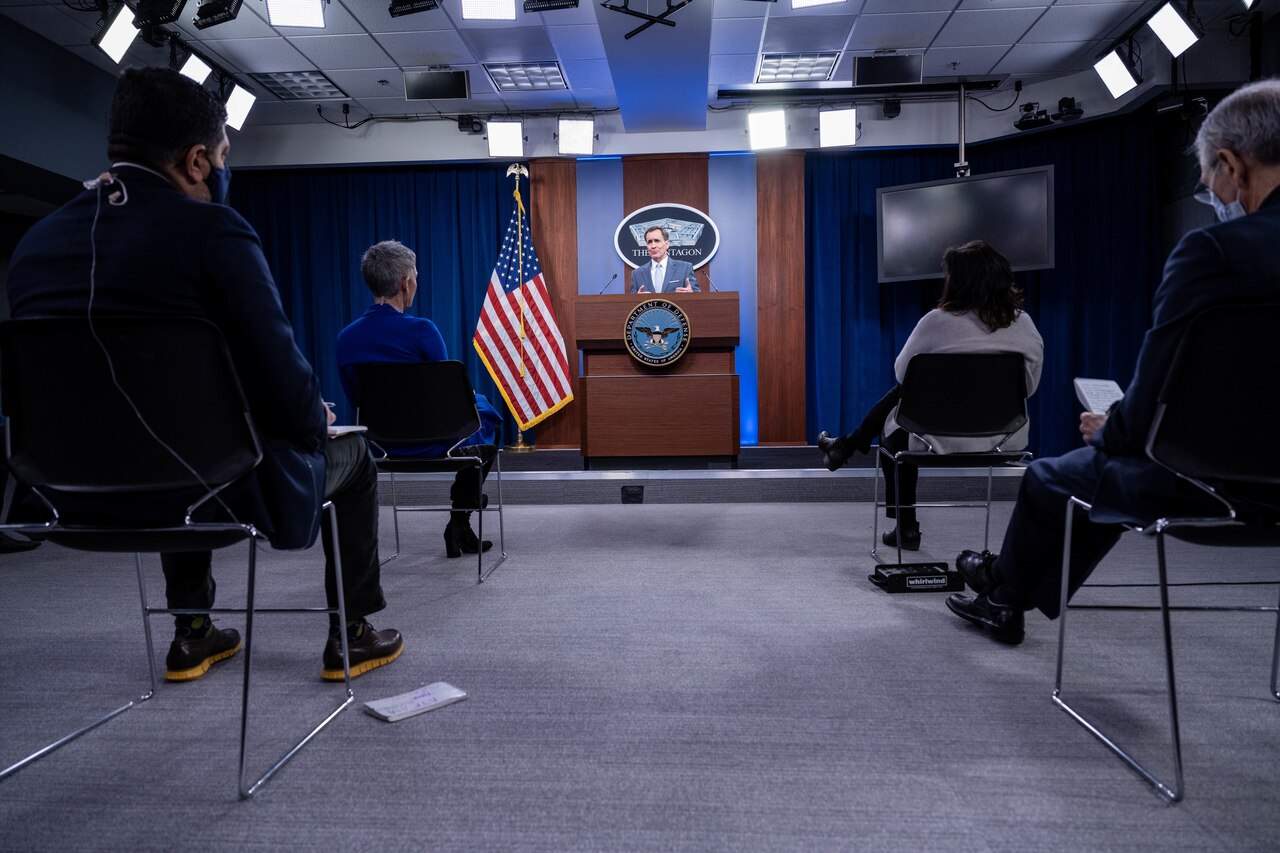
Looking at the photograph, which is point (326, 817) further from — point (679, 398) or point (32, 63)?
point (32, 63)

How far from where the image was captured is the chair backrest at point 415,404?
8.15 ft

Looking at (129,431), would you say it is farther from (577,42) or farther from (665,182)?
(665,182)

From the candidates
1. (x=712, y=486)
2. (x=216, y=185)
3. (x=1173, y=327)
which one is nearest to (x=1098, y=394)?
(x=1173, y=327)

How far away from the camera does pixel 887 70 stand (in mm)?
5344

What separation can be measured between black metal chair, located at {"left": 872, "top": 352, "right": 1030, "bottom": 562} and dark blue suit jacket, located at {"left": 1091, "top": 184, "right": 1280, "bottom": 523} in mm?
1059

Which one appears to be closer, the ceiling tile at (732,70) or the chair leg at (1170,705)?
the chair leg at (1170,705)

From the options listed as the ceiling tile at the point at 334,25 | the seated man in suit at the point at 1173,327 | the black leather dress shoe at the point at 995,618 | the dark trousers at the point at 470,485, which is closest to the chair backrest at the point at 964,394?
the black leather dress shoe at the point at 995,618

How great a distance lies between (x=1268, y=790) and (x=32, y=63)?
698 centimetres

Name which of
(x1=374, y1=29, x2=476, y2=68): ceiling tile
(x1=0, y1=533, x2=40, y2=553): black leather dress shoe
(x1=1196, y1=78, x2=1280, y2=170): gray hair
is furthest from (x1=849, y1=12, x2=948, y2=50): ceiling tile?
(x1=0, y1=533, x2=40, y2=553): black leather dress shoe

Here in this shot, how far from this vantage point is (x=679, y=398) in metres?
4.54

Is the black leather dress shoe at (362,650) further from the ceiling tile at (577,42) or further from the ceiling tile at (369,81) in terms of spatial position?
the ceiling tile at (369,81)

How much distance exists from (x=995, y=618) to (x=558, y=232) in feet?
18.9

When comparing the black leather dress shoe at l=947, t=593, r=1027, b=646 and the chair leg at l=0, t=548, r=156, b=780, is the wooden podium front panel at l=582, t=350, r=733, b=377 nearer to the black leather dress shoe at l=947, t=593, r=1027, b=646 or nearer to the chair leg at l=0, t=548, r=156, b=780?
the black leather dress shoe at l=947, t=593, r=1027, b=646

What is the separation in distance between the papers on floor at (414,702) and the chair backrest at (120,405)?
0.59 metres
